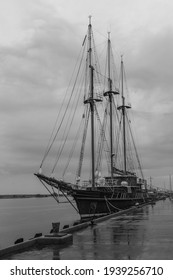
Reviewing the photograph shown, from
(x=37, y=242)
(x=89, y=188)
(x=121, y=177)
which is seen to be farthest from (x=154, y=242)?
(x=121, y=177)

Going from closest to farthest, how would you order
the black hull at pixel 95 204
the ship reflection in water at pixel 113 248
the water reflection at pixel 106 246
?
the ship reflection in water at pixel 113 248, the water reflection at pixel 106 246, the black hull at pixel 95 204

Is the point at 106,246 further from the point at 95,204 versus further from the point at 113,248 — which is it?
the point at 95,204

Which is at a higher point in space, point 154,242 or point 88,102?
point 88,102

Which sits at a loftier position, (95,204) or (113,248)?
(95,204)

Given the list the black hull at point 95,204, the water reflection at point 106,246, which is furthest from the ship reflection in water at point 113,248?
the black hull at point 95,204

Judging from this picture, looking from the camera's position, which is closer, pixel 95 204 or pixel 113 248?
pixel 113 248

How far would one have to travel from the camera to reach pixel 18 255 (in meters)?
14.1

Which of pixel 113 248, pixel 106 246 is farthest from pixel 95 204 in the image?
pixel 113 248

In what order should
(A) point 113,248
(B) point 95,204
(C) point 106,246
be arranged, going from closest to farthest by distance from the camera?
1. (A) point 113,248
2. (C) point 106,246
3. (B) point 95,204

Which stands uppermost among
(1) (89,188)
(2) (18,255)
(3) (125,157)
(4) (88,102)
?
(4) (88,102)

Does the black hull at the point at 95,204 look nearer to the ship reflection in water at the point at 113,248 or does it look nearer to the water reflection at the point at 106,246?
the water reflection at the point at 106,246

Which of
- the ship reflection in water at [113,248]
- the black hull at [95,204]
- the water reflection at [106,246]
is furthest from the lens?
the black hull at [95,204]

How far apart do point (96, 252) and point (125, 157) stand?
200 feet
